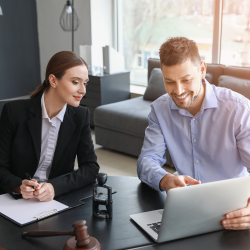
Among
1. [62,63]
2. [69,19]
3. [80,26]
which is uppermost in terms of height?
[69,19]

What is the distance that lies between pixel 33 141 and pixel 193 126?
731 millimetres

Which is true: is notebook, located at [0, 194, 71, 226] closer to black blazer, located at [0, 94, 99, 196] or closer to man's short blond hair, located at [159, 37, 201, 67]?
black blazer, located at [0, 94, 99, 196]

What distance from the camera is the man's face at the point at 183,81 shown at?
137cm

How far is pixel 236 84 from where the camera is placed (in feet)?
10.5

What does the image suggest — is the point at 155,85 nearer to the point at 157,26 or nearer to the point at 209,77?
the point at 209,77

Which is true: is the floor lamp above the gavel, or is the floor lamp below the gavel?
above

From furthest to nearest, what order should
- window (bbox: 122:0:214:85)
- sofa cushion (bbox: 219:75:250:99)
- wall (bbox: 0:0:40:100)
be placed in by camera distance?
wall (bbox: 0:0:40:100)
window (bbox: 122:0:214:85)
sofa cushion (bbox: 219:75:250:99)

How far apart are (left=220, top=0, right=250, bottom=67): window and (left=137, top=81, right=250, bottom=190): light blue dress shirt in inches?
108

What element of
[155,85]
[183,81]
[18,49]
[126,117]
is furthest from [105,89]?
[183,81]

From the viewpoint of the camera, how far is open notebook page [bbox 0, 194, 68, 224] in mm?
1181

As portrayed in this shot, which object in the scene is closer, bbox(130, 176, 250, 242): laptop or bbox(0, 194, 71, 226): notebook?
bbox(130, 176, 250, 242): laptop

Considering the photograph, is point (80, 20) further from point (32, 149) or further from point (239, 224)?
point (239, 224)

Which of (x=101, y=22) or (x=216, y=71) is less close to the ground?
(x=101, y=22)

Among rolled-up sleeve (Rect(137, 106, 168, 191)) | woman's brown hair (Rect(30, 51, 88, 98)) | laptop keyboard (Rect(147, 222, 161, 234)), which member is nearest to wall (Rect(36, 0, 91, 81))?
woman's brown hair (Rect(30, 51, 88, 98))
